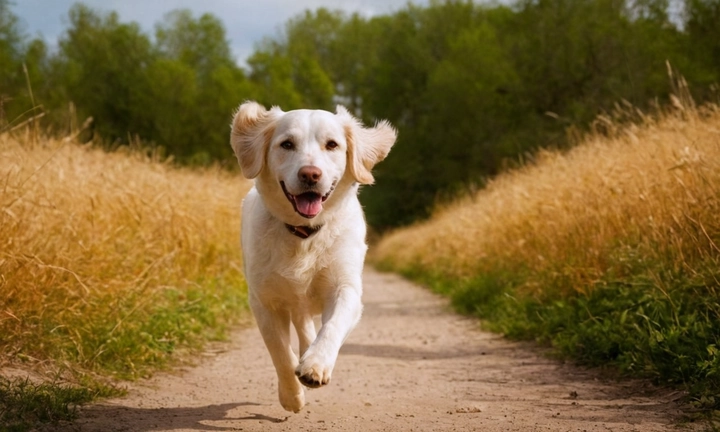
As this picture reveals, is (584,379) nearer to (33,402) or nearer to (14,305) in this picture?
(33,402)

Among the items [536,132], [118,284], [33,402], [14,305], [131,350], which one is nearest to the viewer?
[33,402]

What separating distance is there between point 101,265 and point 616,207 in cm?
445

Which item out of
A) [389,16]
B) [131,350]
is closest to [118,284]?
[131,350]

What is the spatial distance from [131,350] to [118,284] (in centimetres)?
76

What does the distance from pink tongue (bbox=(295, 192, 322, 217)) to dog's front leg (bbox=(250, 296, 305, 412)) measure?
2.09 ft

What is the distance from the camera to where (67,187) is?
662 cm

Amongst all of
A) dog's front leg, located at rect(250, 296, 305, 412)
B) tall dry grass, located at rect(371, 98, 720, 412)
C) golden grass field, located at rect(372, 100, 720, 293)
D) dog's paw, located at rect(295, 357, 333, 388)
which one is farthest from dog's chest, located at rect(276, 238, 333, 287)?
golden grass field, located at rect(372, 100, 720, 293)

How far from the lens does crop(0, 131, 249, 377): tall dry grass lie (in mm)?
4668

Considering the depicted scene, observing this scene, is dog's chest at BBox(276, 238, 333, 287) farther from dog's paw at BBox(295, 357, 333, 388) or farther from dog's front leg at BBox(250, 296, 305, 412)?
dog's paw at BBox(295, 357, 333, 388)

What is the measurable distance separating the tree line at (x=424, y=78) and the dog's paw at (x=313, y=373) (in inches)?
521

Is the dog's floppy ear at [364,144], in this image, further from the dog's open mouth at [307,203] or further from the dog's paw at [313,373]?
the dog's paw at [313,373]

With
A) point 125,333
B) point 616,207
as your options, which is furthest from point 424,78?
point 125,333

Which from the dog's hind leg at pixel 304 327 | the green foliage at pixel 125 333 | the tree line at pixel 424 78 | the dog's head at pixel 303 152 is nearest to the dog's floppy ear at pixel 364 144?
the dog's head at pixel 303 152

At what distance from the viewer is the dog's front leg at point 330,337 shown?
320 cm
